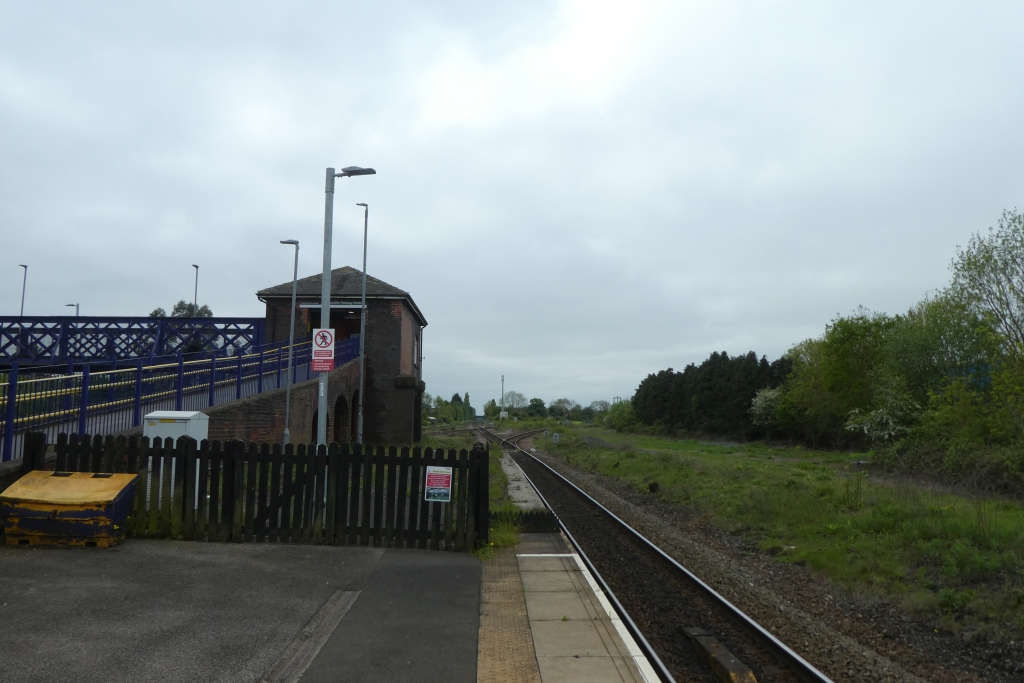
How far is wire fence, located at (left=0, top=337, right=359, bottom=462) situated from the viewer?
33.5 ft

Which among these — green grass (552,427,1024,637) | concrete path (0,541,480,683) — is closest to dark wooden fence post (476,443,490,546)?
→ concrete path (0,541,480,683)

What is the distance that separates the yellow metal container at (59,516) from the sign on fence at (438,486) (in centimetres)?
369

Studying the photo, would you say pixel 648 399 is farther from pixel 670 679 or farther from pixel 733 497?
pixel 670 679

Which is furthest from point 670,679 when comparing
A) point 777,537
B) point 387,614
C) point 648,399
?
point 648,399

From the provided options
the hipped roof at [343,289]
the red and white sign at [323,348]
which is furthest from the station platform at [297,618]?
the hipped roof at [343,289]

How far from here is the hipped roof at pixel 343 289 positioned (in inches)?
1234

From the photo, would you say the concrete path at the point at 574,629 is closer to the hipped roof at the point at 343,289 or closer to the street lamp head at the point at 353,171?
the street lamp head at the point at 353,171

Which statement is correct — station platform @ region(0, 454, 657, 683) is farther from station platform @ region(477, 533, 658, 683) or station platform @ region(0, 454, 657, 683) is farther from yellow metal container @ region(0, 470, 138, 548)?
yellow metal container @ region(0, 470, 138, 548)

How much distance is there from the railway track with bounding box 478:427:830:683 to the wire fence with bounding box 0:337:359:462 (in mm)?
8458

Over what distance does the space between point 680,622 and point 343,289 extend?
26806 mm

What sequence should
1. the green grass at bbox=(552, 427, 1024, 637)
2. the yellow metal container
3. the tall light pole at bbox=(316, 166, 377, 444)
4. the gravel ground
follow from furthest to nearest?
the tall light pole at bbox=(316, 166, 377, 444)
the green grass at bbox=(552, 427, 1024, 637)
the yellow metal container
the gravel ground

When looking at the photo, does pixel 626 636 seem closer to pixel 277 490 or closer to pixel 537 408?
pixel 277 490

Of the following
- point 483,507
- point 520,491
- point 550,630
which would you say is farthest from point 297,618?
point 520,491

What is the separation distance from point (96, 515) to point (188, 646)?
146 inches
